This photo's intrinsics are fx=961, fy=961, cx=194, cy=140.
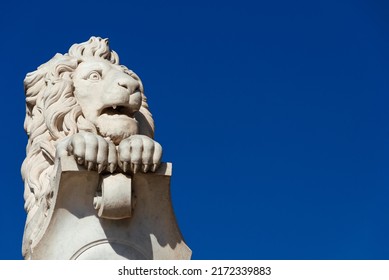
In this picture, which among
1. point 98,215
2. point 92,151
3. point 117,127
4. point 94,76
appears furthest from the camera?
point 94,76

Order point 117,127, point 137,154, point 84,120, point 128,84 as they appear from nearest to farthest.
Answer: point 137,154, point 117,127, point 128,84, point 84,120

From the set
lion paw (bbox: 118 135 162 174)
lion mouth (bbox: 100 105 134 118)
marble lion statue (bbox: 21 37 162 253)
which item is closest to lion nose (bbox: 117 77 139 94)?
marble lion statue (bbox: 21 37 162 253)

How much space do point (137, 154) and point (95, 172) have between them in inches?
15.6

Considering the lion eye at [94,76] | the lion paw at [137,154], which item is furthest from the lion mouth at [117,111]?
the lion paw at [137,154]

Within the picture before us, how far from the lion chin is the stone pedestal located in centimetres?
44

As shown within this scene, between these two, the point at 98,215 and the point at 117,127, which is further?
the point at 117,127

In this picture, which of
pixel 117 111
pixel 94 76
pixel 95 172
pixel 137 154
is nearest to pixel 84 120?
pixel 117 111

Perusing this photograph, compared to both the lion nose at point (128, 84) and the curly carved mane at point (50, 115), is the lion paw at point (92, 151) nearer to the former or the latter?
the curly carved mane at point (50, 115)

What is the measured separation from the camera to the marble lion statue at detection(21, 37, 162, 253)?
8.23m

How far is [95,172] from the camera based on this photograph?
8258mm

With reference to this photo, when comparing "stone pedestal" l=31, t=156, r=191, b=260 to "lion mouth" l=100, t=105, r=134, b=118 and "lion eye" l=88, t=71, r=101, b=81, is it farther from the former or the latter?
"lion eye" l=88, t=71, r=101, b=81

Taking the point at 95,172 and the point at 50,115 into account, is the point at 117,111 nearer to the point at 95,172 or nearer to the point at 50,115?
the point at 50,115

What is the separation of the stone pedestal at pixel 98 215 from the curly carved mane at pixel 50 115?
1.10 ft
